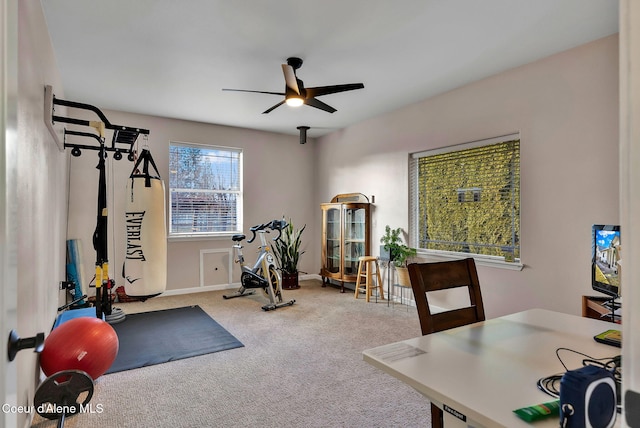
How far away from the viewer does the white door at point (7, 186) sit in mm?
645

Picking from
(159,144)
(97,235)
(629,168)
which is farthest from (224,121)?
(629,168)

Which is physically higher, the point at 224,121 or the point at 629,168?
the point at 224,121

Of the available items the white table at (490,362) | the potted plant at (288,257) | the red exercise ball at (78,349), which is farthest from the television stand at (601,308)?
the potted plant at (288,257)

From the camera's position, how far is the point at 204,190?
5.55 metres

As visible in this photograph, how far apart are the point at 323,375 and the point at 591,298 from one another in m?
2.02

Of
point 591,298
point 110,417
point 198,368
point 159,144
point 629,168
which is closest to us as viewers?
point 629,168

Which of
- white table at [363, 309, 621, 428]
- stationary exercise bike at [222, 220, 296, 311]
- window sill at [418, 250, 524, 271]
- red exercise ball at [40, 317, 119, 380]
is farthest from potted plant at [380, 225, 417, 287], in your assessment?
red exercise ball at [40, 317, 119, 380]

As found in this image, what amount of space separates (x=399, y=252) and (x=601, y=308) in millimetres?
2390

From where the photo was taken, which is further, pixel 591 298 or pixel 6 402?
pixel 591 298

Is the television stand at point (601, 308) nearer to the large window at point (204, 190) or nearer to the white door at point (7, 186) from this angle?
the white door at point (7, 186)

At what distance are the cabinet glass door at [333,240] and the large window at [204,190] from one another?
1505 millimetres

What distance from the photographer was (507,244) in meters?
3.56

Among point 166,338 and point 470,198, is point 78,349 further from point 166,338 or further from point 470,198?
point 470,198

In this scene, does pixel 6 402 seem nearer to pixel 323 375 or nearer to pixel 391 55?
pixel 323 375
